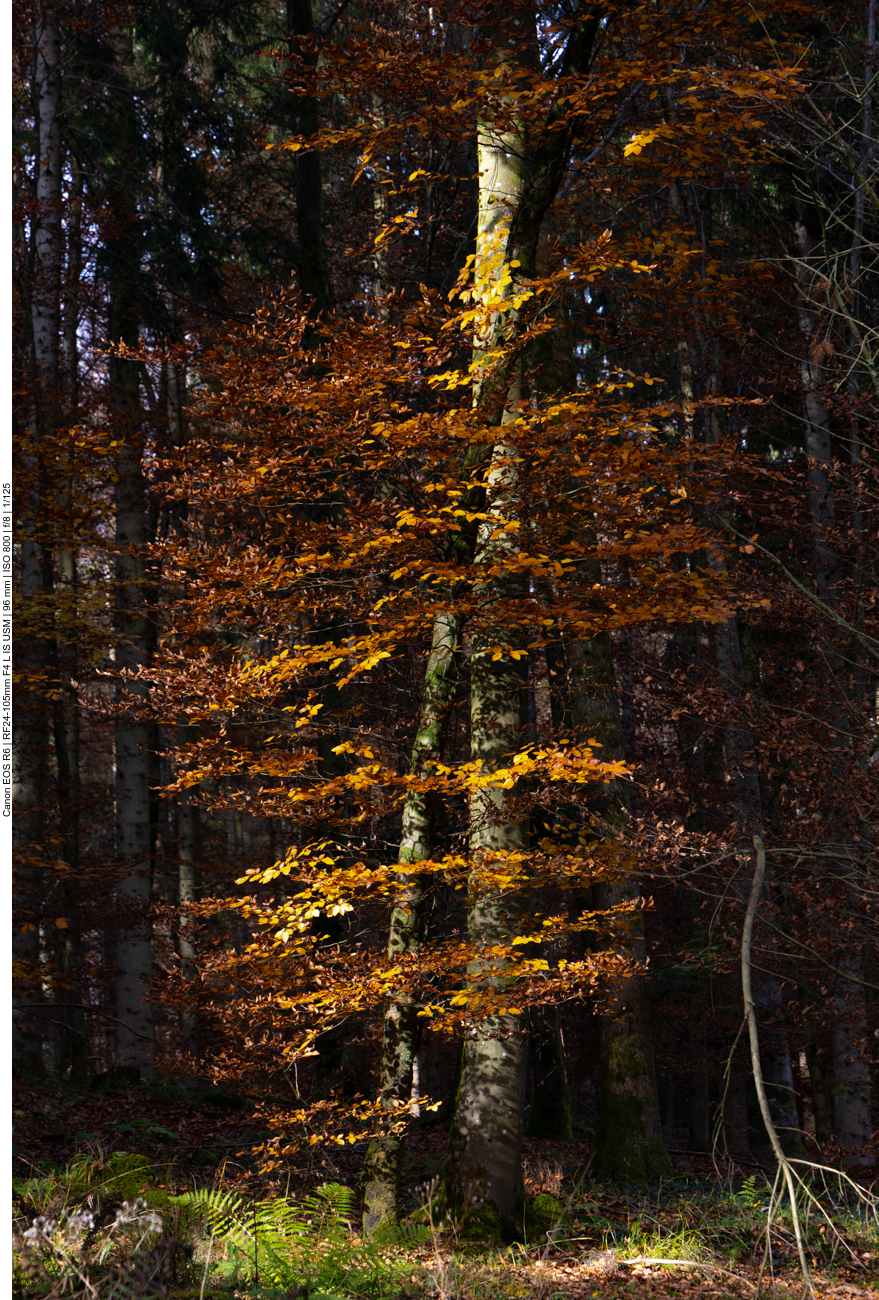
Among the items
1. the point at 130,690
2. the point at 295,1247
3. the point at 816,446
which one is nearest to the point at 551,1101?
the point at 130,690

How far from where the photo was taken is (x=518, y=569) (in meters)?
5.89

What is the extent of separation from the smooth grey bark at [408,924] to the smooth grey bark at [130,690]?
6256mm

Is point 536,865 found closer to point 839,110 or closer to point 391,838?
point 391,838

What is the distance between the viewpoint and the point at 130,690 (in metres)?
12.1

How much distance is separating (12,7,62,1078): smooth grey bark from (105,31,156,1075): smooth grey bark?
2.61ft

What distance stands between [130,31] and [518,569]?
1228cm

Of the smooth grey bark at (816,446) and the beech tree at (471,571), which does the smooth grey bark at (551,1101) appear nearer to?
the beech tree at (471,571)

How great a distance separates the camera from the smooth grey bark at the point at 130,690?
40.6 ft

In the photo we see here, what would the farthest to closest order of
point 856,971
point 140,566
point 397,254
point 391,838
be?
point 397,254 < point 140,566 < point 391,838 < point 856,971

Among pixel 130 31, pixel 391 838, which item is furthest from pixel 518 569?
pixel 130 31

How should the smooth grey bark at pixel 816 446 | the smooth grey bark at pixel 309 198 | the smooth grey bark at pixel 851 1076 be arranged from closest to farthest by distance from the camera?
1. the smooth grey bark at pixel 816 446
2. the smooth grey bark at pixel 851 1076
3. the smooth grey bark at pixel 309 198

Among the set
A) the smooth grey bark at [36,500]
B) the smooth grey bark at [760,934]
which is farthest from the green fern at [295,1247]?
the smooth grey bark at [760,934]

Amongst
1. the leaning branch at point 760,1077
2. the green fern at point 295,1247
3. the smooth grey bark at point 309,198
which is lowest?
the green fern at point 295,1247

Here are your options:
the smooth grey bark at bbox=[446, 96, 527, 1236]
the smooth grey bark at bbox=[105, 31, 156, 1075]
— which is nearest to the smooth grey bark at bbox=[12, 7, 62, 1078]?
the smooth grey bark at bbox=[105, 31, 156, 1075]
